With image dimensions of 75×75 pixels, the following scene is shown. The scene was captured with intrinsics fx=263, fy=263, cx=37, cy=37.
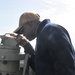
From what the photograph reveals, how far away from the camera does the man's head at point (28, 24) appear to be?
125 inches

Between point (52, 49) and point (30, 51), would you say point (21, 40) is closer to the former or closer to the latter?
point (30, 51)

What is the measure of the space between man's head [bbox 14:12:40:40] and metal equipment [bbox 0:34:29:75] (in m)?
0.16

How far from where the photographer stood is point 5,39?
3.37 m

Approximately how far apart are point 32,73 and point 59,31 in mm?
1193

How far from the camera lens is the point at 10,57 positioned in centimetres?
326

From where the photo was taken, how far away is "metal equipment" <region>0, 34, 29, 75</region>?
327 centimetres

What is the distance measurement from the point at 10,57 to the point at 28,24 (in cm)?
47

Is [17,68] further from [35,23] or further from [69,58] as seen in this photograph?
[69,58]

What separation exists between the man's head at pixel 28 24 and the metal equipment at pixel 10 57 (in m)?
0.16

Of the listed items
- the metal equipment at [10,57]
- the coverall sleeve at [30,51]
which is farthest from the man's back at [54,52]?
the coverall sleeve at [30,51]

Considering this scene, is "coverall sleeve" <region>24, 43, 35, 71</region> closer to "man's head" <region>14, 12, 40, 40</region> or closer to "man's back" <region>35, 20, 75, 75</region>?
"man's head" <region>14, 12, 40, 40</region>

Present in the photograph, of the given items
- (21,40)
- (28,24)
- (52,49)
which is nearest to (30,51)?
(21,40)

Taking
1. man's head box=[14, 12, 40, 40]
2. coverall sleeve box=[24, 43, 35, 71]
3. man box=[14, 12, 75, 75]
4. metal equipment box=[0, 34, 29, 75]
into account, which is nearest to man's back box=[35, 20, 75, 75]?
man box=[14, 12, 75, 75]

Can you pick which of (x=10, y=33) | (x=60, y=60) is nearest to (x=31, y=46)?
(x=10, y=33)
